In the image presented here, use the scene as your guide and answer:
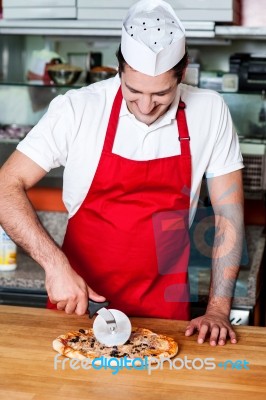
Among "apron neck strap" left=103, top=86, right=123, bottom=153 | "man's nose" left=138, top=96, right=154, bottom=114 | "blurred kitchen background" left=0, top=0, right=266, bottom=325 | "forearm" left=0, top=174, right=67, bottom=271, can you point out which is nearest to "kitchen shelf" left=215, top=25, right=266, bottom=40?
"blurred kitchen background" left=0, top=0, right=266, bottom=325

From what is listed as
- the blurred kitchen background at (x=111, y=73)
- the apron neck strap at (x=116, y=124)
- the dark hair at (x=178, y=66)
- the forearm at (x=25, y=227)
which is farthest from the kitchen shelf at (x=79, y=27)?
the forearm at (x=25, y=227)

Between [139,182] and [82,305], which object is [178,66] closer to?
[139,182]

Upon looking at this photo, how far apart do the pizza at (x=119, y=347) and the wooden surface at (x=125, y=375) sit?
0.12 feet

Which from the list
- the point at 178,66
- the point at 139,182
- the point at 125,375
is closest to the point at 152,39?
the point at 178,66

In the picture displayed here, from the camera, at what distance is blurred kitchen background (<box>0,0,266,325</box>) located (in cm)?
309

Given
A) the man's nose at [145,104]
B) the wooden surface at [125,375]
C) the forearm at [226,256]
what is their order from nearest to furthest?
the wooden surface at [125,375] < the man's nose at [145,104] < the forearm at [226,256]

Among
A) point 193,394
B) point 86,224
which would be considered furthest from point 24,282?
point 193,394

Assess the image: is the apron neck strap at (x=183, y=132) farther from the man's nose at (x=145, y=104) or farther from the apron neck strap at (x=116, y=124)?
the man's nose at (x=145, y=104)

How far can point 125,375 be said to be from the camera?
1.87 meters

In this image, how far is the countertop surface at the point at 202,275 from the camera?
9.56 ft

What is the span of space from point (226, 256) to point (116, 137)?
0.53 meters

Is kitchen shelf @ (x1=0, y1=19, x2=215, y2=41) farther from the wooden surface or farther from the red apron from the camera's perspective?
the wooden surface

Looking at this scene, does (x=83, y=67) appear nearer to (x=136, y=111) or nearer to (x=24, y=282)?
(x=24, y=282)

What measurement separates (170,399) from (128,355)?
0.24 metres
